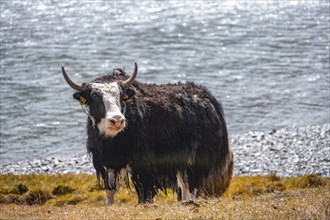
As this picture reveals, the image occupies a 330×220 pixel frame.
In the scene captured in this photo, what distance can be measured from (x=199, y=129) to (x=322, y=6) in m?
47.3

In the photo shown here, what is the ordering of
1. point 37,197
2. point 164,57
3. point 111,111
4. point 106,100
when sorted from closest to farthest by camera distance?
point 111,111 < point 106,100 < point 37,197 < point 164,57

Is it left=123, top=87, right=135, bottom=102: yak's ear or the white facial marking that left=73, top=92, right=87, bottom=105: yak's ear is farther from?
left=123, top=87, right=135, bottom=102: yak's ear

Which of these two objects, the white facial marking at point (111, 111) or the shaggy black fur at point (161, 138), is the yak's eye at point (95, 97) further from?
the white facial marking at point (111, 111)

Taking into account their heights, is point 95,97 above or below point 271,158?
above

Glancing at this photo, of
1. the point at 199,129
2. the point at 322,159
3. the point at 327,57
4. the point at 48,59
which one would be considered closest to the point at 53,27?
the point at 48,59

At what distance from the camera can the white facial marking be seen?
37.2ft

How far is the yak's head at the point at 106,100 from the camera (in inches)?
455

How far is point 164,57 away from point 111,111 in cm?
3260

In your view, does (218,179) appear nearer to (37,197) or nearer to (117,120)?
(117,120)

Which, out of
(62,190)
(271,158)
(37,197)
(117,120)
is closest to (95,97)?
(117,120)

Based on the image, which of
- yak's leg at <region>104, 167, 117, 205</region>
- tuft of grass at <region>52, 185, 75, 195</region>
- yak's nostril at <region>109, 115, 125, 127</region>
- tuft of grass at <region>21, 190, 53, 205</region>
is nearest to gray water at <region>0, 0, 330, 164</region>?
tuft of grass at <region>52, 185, 75, 195</region>

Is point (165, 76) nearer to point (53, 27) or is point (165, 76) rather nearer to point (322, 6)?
point (53, 27)

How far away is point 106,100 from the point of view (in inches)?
463

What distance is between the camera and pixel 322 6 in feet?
191
